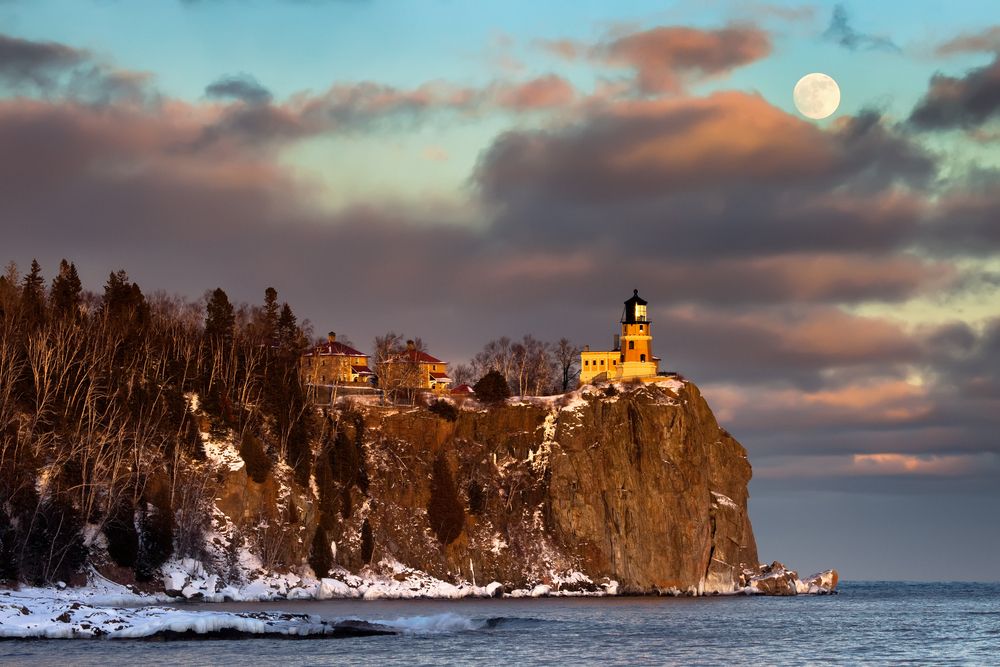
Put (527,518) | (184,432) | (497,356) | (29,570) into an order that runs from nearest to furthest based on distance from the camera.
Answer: (29,570) < (184,432) < (527,518) < (497,356)

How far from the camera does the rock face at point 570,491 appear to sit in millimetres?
145250

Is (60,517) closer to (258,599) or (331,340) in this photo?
(258,599)

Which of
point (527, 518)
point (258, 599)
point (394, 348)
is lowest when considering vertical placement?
point (258, 599)

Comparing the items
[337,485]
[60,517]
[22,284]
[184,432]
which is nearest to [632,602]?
[337,485]

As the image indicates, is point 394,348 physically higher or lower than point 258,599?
higher

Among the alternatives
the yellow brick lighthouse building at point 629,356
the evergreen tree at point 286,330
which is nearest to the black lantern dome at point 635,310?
the yellow brick lighthouse building at point 629,356

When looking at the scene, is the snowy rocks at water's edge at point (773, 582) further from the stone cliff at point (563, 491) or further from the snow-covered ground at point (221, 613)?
the snow-covered ground at point (221, 613)

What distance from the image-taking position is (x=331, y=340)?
6978 inches

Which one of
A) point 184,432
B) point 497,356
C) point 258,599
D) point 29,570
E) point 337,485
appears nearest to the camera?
point 29,570

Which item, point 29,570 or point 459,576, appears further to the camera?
point 459,576

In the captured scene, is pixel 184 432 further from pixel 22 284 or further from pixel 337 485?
pixel 22 284

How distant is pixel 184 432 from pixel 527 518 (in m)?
45.3

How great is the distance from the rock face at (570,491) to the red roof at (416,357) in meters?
13.1

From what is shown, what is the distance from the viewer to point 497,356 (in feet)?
602
